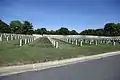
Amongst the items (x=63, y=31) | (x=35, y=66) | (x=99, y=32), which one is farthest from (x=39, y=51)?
(x=99, y=32)

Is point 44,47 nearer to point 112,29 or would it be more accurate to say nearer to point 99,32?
Answer: point 99,32

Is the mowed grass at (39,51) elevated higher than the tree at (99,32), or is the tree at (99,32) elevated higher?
the tree at (99,32)

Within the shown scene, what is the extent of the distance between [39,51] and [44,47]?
70 centimetres

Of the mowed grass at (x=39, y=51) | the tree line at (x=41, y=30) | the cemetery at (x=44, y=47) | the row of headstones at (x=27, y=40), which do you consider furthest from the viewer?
the row of headstones at (x=27, y=40)

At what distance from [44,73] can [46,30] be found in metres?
0.86

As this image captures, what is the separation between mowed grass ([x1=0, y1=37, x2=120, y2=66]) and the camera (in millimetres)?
5295

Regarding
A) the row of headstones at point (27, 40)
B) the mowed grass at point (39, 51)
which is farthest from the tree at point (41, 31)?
the mowed grass at point (39, 51)

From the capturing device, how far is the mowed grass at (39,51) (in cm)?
529

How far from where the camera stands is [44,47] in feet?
21.5

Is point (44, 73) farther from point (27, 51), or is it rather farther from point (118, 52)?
point (118, 52)

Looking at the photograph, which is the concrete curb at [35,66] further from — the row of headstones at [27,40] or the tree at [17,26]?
the tree at [17,26]

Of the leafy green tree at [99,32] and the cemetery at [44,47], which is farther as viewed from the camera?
the leafy green tree at [99,32]

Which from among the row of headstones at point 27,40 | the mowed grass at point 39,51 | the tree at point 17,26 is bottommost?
the mowed grass at point 39,51

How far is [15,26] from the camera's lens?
4.74m
